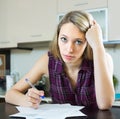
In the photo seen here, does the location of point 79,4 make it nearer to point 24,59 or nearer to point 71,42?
point 24,59

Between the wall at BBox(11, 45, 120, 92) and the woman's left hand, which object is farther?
the wall at BBox(11, 45, 120, 92)

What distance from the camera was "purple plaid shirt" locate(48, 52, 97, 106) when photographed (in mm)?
1242

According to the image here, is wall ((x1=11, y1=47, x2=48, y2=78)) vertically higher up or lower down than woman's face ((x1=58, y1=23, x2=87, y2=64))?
lower down

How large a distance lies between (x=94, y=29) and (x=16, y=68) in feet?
7.60

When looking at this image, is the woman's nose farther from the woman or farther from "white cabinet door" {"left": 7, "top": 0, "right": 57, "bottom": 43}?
"white cabinet door" {"left": 7, "top": 0, "right": 57, "bottom": 43}

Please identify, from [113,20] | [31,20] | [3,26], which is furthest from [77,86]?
[3,26]

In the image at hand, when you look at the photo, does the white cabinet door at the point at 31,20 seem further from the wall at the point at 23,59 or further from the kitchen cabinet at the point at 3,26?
the wall at the point at 23,59

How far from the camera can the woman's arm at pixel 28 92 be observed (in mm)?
1053

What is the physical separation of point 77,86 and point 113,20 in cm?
128

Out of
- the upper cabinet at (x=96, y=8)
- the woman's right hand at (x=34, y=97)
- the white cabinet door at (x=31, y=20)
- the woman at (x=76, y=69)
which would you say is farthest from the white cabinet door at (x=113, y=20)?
the woman's right hand at (x=34, y=97)

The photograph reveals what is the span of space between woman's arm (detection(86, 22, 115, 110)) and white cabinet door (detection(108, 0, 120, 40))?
1.23 metres

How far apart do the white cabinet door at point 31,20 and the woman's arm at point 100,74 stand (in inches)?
63.3

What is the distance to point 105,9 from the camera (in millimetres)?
→ 2441

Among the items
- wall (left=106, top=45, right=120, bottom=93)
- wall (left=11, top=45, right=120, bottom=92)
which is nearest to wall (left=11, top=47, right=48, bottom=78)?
wall (left=11, top=45, right=120, bottom=92)
